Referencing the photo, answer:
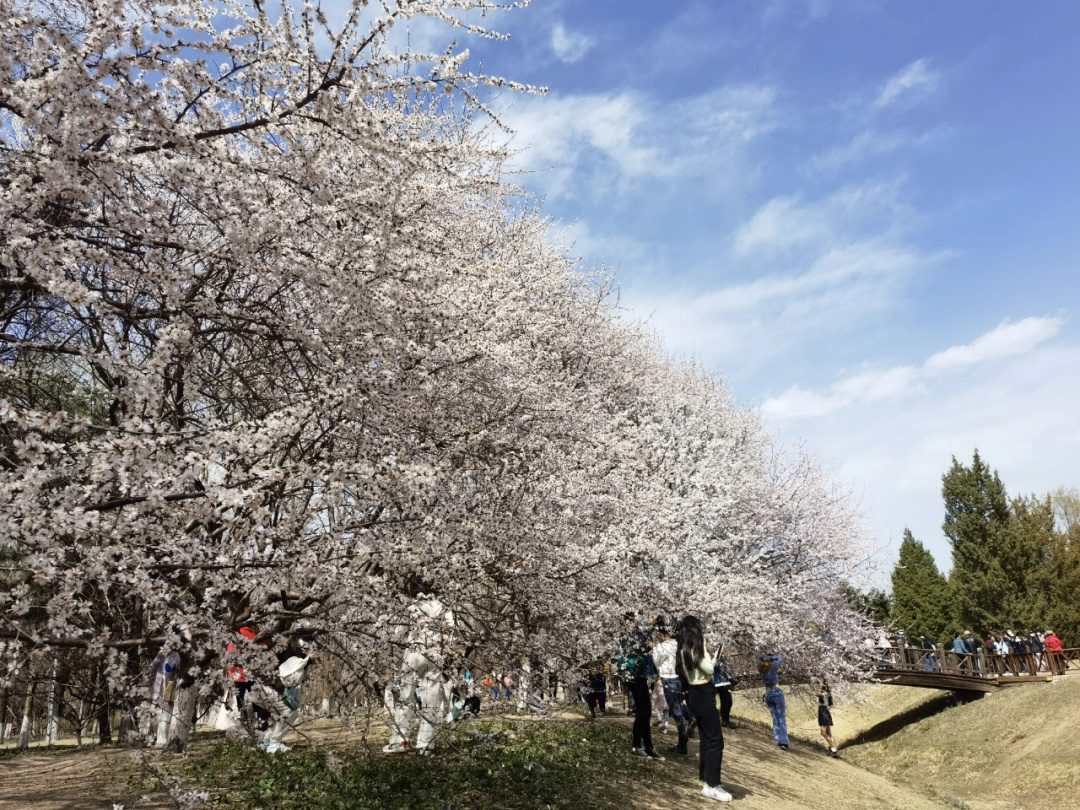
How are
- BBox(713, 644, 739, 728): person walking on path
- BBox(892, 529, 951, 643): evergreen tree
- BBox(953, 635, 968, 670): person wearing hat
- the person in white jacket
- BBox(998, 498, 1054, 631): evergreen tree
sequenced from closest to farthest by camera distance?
the person in white jacket → BBox(713, 644, 739, 728): person walking on path → BBox(953, 635, 968, 670): person wearing hat → BBox(998, 498, 1054, 631): evergreen tree → BBox(892, 529, 951, 643): evergreen tree

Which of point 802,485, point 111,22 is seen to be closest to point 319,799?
point 111,22

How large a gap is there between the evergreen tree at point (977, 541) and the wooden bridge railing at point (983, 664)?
4.88 m

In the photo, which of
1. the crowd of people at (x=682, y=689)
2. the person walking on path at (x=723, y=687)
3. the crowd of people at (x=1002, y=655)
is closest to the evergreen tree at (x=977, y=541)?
the crowd of people at (x=1002, y=655)

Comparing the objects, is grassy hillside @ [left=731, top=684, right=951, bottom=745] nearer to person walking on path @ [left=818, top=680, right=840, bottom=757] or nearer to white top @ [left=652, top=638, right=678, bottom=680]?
person walking on path @ [left=818, top=680, right=840, bottom=757]

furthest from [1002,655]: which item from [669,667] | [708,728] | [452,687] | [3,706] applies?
[3,706]

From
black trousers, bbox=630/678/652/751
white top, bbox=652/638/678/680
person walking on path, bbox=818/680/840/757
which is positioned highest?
white top, bbox=652/638/678/680

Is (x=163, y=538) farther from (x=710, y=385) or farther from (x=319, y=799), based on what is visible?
(x=710, y=385)

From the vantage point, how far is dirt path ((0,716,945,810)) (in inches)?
302

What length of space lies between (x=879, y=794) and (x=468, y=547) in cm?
1041

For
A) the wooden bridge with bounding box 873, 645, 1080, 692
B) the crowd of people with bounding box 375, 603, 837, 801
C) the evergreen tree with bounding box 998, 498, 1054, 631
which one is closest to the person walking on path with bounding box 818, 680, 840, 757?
the crowd of people with bounding box 375, 603, 837, 801

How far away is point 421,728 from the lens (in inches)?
343

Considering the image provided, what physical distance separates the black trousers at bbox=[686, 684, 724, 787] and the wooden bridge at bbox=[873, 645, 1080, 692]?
2035cm

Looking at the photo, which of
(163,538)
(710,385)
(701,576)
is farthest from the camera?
(710,385)

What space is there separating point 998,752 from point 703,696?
672 inches
